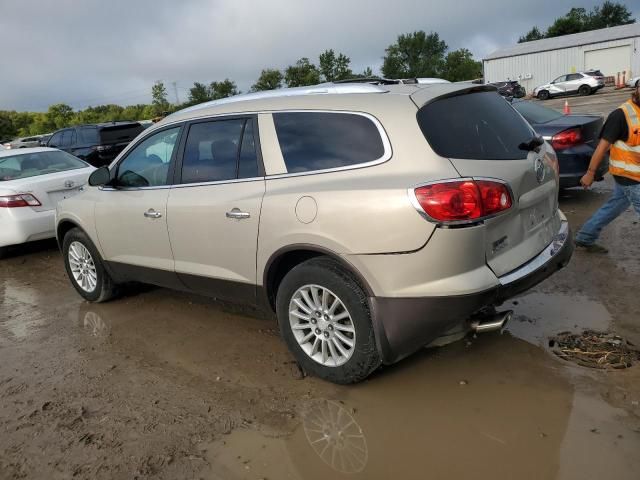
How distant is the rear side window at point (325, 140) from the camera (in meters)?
3.21

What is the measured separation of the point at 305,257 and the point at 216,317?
1716 mm

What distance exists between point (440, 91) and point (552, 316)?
6.51 feet

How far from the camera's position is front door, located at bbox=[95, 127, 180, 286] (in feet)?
14.3

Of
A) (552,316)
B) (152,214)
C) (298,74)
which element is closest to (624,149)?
(552,316)

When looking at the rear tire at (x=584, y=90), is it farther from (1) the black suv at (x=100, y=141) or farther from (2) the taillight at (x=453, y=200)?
(2) the taillight at (x=453, y=200)

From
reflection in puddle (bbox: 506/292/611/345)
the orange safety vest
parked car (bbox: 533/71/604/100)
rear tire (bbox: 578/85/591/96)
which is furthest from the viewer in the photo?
rear tire (bbox: 578/85/591/96)

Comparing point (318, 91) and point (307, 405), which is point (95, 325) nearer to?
point (307, 405)

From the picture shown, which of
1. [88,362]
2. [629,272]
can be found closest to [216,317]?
[88,362]

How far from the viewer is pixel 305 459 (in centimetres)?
284

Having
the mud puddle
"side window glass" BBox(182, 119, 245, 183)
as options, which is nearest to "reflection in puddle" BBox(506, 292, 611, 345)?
the mud puddle

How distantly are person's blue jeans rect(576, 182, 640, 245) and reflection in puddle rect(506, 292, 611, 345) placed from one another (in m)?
1.16

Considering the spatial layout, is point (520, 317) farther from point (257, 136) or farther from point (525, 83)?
point (525, 83)

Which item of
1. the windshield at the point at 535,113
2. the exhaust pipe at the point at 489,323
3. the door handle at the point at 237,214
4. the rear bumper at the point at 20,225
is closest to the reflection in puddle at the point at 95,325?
the door handle at the point at 237,214

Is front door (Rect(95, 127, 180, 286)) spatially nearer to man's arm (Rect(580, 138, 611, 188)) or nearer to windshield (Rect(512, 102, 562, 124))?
man's arm (Rect(580, 138, 611, 188))
